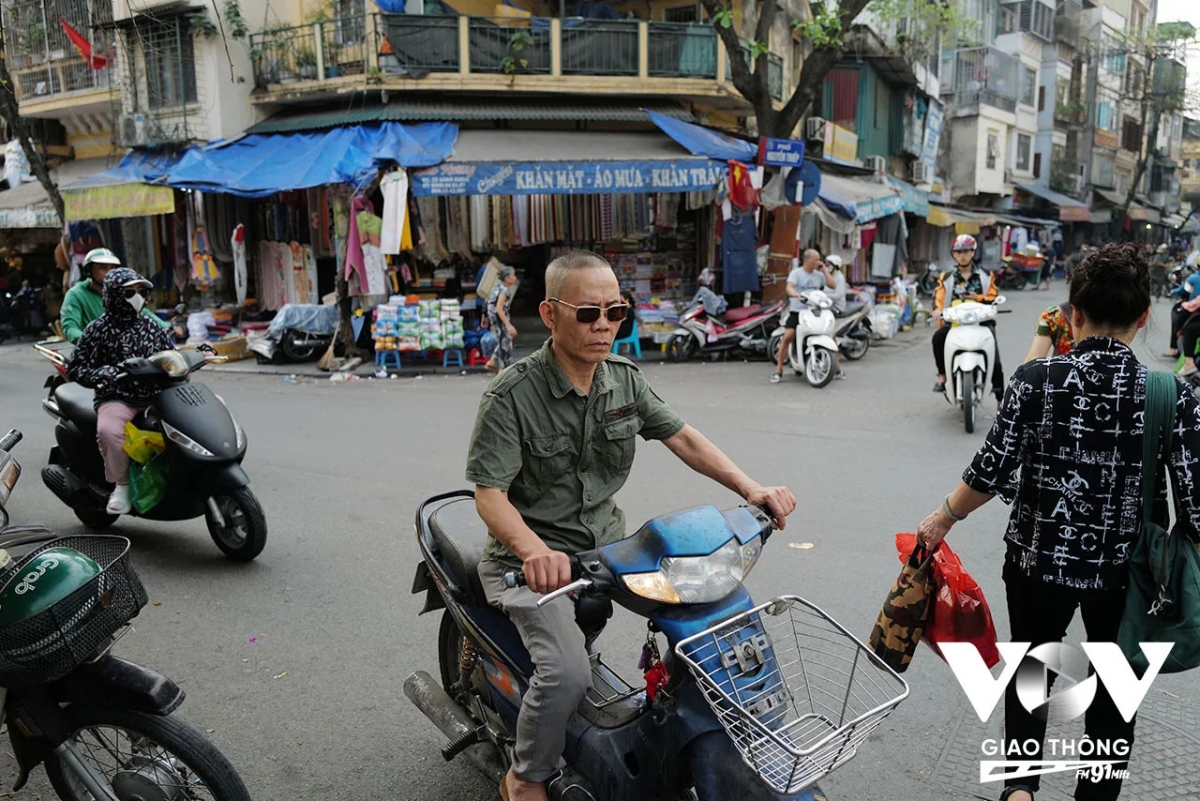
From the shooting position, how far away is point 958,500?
8.86ft

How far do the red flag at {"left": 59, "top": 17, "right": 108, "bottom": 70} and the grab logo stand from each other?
61.2 feet

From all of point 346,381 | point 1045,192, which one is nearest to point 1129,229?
point 1045,192

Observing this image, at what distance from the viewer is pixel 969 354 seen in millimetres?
8273

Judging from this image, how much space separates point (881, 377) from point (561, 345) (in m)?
9.87

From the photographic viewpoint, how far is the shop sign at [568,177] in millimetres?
12938

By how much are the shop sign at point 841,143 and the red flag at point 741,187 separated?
7.83 meters

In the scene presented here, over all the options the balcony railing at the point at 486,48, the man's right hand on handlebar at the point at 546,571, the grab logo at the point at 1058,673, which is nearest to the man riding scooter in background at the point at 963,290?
the grab logo at the point at 1058,673

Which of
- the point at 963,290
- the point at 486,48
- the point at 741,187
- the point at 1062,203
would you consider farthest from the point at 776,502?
the point at 1062,203

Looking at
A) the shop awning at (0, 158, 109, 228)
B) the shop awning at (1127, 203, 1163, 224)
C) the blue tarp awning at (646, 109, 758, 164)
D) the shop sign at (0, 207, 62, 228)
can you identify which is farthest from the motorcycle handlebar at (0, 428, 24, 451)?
the shop awning at (1127, 203, 1163, 224)

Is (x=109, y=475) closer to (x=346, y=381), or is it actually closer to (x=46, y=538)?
(x=46, y=538)

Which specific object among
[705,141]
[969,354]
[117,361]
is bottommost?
[969,354]

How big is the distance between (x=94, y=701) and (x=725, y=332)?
11618 mm

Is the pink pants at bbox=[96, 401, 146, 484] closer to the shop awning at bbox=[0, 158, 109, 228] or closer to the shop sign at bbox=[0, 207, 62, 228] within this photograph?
the shop awning at bbox=[0, 158, 109, 228]

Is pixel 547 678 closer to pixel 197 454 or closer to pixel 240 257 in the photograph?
pixel 197 454
